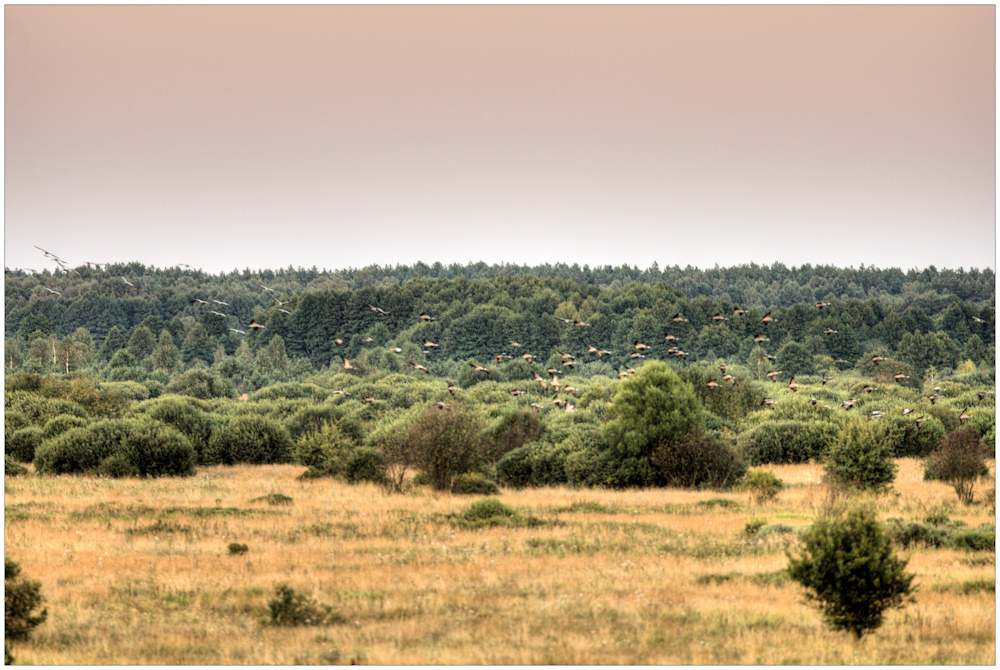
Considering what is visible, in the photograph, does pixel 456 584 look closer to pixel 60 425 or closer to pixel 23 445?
pixel 60 425

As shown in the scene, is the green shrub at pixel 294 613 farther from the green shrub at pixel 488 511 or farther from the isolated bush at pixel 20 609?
the green shrub at pixel 488 511

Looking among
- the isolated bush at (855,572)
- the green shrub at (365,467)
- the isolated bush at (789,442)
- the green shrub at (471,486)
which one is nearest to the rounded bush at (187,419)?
the green shrub at (365,467)

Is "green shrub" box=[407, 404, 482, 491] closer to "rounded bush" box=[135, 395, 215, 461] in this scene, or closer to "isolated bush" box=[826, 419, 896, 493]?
"isolated bush" box=[826, 419, 896, 493]

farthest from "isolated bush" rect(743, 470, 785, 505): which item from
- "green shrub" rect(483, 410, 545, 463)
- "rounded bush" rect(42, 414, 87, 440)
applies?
"rounded bush" rect(42, 414, 87, 440)

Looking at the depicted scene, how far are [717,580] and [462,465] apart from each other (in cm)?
2596

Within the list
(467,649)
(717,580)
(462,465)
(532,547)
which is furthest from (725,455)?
(467,649)

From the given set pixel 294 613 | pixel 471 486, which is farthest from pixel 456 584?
pixel 471 486

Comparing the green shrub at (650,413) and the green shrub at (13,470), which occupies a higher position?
the green shrub at (650,413)

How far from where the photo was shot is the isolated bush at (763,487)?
4659 centimetres

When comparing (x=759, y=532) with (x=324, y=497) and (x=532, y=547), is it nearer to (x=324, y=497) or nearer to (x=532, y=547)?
(x=532, y=547)

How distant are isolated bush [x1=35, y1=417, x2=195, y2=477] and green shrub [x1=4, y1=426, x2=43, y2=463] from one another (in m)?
8.01

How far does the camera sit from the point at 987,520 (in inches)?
1449

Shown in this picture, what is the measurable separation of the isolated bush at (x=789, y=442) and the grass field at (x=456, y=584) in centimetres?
2786

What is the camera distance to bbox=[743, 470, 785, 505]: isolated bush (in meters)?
46.6
